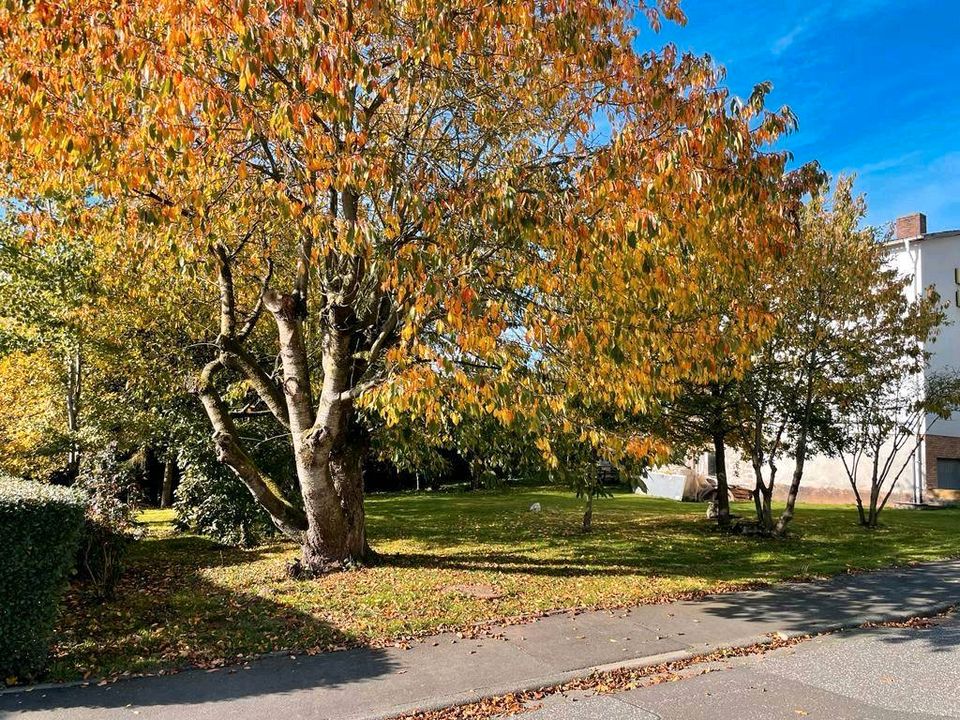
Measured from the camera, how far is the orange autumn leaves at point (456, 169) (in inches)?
214

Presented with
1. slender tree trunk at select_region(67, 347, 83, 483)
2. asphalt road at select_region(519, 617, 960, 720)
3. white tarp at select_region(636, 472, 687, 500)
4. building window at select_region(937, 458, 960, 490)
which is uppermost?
slender tree trunk at select_region(67, 347, 83, 483)

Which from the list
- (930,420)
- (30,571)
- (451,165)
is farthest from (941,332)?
(30,571)

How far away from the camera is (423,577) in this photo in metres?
9.62

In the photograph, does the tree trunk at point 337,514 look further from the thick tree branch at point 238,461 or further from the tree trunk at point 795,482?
the tree trunk at point 795,482

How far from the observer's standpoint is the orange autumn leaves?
544 centimetres

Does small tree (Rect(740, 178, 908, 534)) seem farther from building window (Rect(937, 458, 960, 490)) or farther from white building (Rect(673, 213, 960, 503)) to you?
building window (Rect(937, 458, 960, 490))

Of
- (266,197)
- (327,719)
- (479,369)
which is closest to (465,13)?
(266,197)

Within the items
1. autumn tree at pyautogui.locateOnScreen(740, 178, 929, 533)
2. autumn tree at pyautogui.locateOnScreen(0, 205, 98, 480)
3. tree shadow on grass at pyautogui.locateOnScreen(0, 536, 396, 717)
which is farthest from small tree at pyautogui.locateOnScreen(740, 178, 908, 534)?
autumn tree at pyautogui.locateOnScreen(0, 205, 98, 480)

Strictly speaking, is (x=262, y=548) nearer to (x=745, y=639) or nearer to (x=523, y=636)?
(x=523, y=636)

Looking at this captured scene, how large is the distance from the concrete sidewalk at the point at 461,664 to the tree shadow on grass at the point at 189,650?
0.8 inches

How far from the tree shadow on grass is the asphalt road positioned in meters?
1.95

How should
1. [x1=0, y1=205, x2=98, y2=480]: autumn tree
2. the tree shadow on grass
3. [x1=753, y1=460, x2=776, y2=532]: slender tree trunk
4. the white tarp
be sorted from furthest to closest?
1. the white tarp
2. [x1=753, y1=460, x2=776, y2=532]: slender tree trunk
3. [x1=0, y1=205, x2=98, y2=480]: autumn tree
4. the tree shadow on grass

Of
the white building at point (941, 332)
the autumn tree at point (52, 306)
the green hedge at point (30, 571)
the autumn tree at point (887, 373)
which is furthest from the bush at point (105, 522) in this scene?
the white building at point (941, 332)

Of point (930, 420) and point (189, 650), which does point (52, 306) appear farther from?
point (930, 420)
